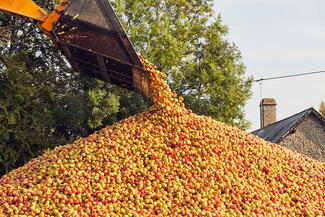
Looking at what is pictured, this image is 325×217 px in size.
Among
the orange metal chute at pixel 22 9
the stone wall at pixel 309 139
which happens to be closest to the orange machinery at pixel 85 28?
the orange metal chute at pixel 22 9

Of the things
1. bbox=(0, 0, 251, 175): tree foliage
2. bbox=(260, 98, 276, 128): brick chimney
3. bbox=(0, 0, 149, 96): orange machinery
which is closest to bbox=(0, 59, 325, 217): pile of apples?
bbox=(0, 0, 149, 96): orange machinery

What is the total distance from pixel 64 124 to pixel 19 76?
7.43 ft

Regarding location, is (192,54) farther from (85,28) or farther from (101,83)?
(85,28)

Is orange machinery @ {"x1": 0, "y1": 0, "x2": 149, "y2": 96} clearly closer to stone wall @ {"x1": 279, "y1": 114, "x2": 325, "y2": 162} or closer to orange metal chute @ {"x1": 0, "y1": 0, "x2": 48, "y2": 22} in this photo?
orange metal chute @ {"x1": 0, "y1": 0, "x2": 48, "y2": 22}

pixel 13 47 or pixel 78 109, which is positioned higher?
pixel 13 47

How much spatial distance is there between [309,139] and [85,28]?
11.3 metres

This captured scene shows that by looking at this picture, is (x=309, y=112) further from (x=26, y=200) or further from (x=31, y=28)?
(x=26, y=200)

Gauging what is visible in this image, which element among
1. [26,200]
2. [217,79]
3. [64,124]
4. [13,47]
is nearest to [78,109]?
[64,124]

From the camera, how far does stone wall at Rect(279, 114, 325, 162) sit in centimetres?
1488

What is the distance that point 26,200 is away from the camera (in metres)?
5.47

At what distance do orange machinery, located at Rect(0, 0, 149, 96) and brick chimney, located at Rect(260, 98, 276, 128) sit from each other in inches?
590

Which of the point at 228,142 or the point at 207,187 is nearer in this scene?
the point at 207,187

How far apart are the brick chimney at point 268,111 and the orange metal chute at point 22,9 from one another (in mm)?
16153

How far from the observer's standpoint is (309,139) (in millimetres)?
15141
